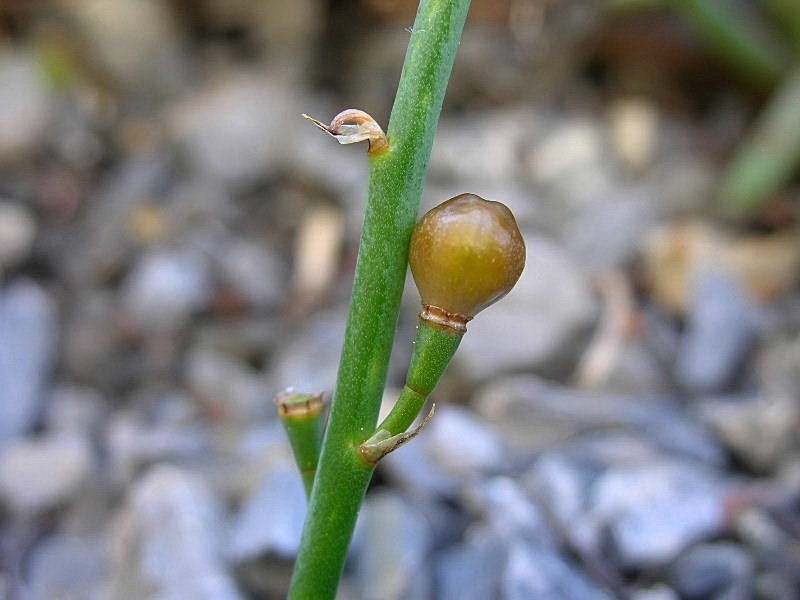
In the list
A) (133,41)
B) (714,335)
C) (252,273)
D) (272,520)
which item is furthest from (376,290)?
(133,41)

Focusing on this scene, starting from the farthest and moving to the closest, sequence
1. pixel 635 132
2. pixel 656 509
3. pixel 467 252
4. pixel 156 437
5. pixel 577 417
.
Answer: pixel 635 132 < pixel 156 437 < pixel 577 417 < pixel 656 509 < pixel 467 252

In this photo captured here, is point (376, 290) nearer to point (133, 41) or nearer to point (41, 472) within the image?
point (41, 472)

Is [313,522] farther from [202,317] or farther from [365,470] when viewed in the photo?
[202,317]

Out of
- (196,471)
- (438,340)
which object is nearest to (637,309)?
(196,471)

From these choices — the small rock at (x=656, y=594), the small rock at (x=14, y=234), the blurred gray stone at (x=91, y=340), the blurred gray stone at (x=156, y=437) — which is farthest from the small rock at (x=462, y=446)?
the small rock at (x=14, y=234)

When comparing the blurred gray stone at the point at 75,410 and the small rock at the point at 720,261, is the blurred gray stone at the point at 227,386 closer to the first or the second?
the blurred gray stone at the point at 75,410
